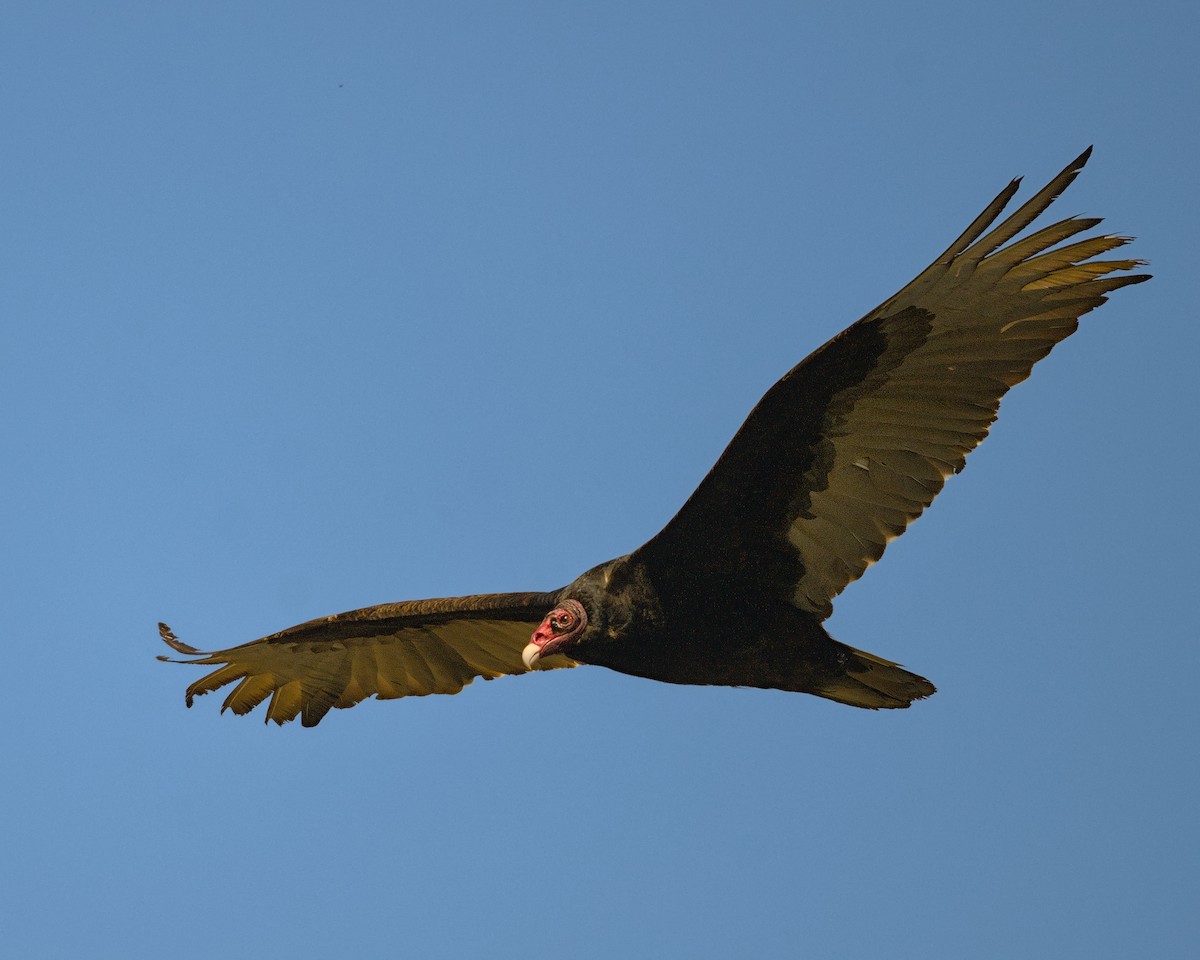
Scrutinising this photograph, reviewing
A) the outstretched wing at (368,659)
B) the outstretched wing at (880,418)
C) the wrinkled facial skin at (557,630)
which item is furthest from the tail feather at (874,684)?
the outstretched wing at (368,659)

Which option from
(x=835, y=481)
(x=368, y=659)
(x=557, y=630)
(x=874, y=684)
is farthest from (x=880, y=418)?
(x=368, y=659)

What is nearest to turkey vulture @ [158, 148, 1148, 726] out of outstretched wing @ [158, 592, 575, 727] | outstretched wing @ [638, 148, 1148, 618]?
outstretched wing @ [638, 148, 1148, 618]

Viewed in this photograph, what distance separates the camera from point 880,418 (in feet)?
22.1

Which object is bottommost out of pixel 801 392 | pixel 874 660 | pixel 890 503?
pixel 874 660

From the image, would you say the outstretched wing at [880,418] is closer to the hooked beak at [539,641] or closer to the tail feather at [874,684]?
the tail feather at [874,684]

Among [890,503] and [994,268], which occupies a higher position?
[994,268]

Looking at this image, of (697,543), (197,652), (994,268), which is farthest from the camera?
(197,652)

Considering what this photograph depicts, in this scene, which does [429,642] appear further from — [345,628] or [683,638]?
[683,638]

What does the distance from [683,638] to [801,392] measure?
→ 1.19 metres

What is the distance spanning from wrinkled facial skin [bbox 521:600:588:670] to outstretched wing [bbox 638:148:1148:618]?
0.39m

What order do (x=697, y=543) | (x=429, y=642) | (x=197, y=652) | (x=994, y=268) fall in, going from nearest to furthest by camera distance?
(x=994, y=268) → (x=697, y=543) → (x=197, y=652) → (x=429, y=642)

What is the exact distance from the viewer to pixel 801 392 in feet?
21.6

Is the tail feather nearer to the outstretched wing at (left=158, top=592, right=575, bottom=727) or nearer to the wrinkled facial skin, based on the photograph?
the wrinkled facial skin

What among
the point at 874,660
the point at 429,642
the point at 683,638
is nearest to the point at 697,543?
the point at 683,638
